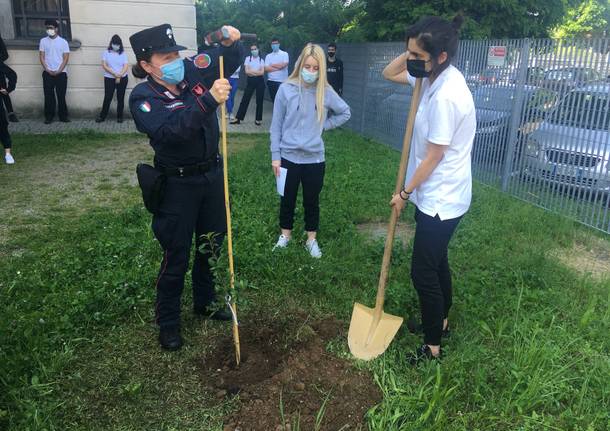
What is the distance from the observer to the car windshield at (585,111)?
5.48 m

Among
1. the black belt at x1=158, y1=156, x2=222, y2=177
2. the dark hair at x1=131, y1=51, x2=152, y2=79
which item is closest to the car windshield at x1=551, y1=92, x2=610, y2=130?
the black belt at x1=158, y1=156, x2=222, y2=177

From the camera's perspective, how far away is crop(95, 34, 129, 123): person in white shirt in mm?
10859

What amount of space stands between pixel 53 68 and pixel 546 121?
9.25 metres

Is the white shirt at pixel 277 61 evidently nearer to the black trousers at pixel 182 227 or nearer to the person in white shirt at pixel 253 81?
the person in white shirt at pixel 253 81

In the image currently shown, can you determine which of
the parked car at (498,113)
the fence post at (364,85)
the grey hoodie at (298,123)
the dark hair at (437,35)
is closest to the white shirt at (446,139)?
the dark hair at (437,35)

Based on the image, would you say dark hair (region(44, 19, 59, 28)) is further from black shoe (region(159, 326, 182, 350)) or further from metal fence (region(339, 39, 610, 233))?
black shoe (region(159, 326, 182, 350))

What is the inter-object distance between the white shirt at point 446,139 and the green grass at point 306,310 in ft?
3.18

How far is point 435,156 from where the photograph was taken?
2738 millimetres

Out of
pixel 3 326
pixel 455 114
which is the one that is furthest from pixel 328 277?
pixel 3 326

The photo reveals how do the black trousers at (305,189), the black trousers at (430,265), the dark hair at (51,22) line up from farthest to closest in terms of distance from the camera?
the dark hair at (51,22), the black trousers at (305,189), the black trousers at (430,265)

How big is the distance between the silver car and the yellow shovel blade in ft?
12.2

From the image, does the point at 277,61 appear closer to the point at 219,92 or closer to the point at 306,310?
the point at 306,310

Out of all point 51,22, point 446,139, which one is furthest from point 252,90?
point 446,139

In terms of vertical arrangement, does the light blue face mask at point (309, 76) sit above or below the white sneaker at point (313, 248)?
above
